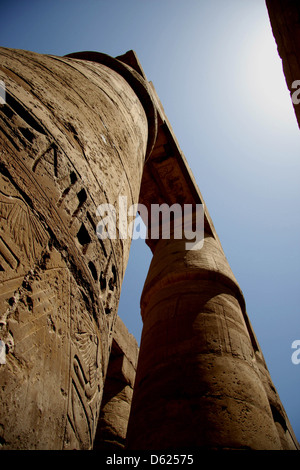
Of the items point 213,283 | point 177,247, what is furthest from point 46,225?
point 177,247

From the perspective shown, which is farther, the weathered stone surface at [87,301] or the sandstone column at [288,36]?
the sandstone column at [288,36]

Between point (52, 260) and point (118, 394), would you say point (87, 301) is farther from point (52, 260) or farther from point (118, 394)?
point (118, 394)

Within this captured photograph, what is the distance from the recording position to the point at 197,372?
3027 millimetres

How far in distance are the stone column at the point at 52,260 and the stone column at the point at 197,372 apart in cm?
143

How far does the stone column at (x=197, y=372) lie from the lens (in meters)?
2.52

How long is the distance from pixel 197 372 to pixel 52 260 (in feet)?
7.46

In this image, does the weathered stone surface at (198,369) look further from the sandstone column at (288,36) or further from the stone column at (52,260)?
the sandstone column at (288,36)

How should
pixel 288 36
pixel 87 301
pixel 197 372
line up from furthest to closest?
pixel 288 36 < pixel 197 372 < pixel 87 301

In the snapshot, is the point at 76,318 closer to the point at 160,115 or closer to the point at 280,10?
the point at 280,10

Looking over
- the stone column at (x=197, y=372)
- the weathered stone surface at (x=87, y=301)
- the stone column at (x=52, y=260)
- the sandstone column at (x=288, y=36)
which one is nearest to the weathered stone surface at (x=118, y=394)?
the stone column at (x=197, y=372)

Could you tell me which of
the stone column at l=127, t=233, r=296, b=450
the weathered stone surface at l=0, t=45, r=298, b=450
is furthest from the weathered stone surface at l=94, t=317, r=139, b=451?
the weathered stone surface at l=0, t=45, r=298, b=450

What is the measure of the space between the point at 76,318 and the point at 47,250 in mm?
322

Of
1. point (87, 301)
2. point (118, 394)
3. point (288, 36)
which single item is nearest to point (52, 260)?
point (87, 301)

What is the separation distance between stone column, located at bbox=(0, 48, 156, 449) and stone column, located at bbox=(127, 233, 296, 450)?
1429 millimetres
